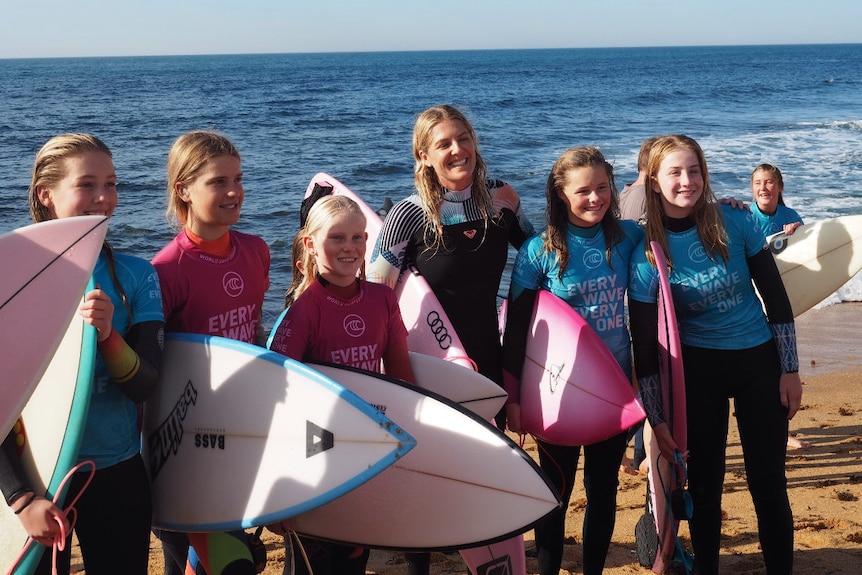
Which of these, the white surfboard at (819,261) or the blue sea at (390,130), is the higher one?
the blue sea at (390,130)

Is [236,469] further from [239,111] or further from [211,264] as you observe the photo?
[239,111]

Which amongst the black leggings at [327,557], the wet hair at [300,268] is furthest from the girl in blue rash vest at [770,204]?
the black leggings at [327,557]

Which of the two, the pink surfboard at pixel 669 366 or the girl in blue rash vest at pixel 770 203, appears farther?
the girl in blue rash vest at pixel 770 203

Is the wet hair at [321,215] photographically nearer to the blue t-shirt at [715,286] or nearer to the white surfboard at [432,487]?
the white surfboard at [432,487]

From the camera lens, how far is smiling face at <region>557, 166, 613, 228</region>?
310 cm

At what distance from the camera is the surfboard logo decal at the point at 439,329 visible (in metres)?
3.34

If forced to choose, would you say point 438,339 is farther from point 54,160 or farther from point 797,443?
point 797,443

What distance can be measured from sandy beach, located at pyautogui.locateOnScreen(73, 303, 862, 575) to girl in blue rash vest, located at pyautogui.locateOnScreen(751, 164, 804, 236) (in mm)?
1268

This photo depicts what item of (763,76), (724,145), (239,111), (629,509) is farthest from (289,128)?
(763,76)

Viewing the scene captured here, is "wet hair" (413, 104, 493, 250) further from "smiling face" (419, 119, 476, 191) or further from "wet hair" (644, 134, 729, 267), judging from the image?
"wet hair" (644, 134, 729, 267)

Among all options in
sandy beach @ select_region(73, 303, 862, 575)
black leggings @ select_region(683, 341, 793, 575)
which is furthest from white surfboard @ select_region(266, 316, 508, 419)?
sandy beach @ select_region(73, 303, 862, 575)

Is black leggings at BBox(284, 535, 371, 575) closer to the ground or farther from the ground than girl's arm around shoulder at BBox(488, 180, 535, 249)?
closer to the ground

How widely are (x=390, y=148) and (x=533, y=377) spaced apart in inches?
681

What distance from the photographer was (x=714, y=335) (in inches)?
122
